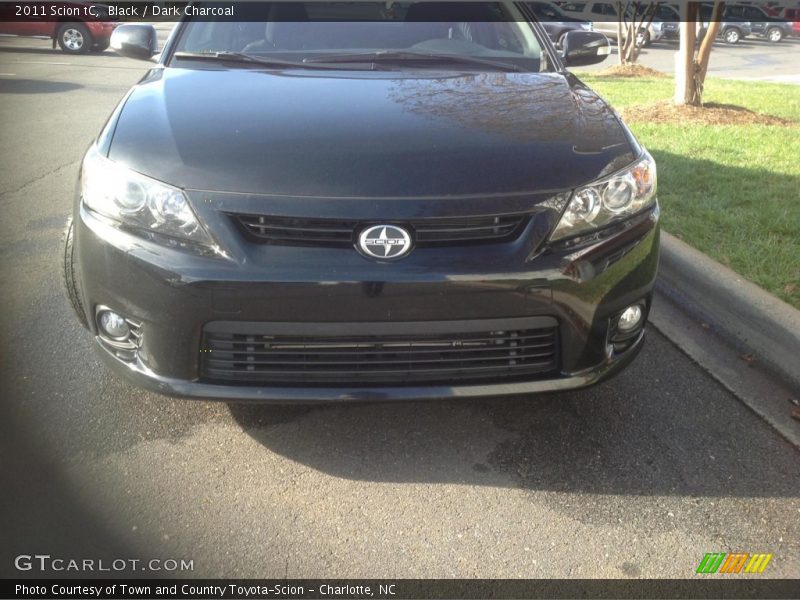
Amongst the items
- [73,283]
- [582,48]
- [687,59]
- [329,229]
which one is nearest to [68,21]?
[687,59]

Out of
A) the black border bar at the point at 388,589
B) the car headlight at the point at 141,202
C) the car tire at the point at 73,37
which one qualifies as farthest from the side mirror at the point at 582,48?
the car tire at the point at 73,37

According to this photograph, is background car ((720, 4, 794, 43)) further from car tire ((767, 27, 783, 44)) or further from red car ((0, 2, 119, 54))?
red car ((0, 2, 119, 54))

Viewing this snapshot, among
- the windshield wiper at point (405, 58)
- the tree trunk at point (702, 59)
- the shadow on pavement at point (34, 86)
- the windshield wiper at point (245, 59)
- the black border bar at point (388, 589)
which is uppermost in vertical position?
the windshield wiper at point (245, 59)

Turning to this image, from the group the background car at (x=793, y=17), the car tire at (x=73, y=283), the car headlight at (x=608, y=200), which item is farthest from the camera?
the background car at (x=793, y=17)

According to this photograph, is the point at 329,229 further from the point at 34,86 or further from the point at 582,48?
the point at 34,86

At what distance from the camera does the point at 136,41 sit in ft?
13.1

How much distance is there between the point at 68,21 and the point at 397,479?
745 inches

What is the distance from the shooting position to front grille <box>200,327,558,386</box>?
2197mm

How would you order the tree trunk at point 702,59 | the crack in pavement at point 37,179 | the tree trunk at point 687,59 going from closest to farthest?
the crack in pavement at point 37,179
the tree trunk at point 687,59
the tree trunk at point 702,59

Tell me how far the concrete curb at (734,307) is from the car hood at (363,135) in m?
1.24

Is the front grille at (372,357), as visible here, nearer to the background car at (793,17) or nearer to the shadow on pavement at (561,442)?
the shadow on pavement at (561,442)

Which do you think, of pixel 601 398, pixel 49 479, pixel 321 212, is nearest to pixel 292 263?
pixel 321 212

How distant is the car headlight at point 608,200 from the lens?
228cm

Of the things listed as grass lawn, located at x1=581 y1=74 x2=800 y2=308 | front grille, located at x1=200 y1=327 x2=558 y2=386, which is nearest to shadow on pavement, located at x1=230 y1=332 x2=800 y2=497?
front grille, located at x1=200 y1=327 x2=558 y2=386
